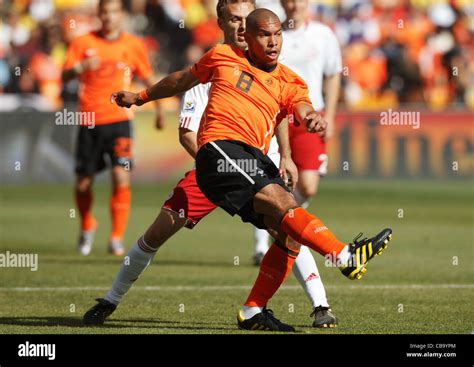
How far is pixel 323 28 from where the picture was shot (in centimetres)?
1301

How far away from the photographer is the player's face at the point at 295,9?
12.5 meters

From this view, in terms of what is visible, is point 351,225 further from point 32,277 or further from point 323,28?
point 32,277

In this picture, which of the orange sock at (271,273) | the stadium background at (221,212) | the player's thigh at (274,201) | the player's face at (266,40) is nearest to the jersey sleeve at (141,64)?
the stadium background at (221,212)

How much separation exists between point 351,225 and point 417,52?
1095 cm

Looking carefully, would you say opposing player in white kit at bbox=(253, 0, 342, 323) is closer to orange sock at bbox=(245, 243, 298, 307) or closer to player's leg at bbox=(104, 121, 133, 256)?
player's leg at bbox=(104, 121, 133, 256)

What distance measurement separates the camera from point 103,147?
15.1m

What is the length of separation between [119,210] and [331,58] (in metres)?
3.44

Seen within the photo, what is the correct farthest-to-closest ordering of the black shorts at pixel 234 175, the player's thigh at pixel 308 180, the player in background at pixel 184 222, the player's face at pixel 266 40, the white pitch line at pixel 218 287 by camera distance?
the player's thigh at pixel 308 180, the white pitch line at pixel 218 287, the player in background at pixel 184 222, the player's face at pixel 266 40, the black shorts at pixel 234 175

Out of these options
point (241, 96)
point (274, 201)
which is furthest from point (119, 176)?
point (274, 201)

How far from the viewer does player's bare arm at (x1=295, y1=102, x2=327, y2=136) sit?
7.85 meters

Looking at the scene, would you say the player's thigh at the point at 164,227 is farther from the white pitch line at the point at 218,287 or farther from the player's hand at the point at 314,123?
the white pitch line at the point at 218,287

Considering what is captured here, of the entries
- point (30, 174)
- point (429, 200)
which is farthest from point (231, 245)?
point (30, 174)

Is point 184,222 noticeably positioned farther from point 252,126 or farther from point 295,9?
point 295,9

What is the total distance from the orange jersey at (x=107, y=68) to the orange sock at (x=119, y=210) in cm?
92
